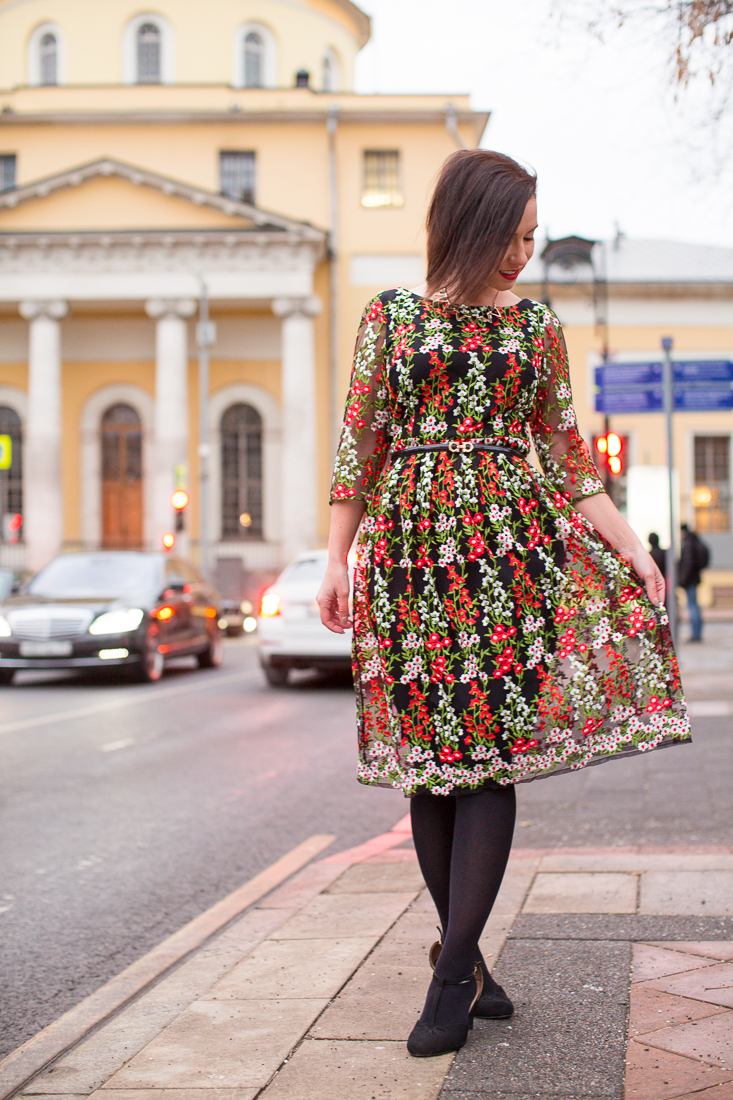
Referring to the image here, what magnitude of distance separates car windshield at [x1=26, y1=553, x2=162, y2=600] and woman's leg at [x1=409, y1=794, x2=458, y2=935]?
1195 cm

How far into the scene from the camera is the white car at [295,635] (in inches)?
507

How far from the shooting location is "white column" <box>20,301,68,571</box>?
113ft

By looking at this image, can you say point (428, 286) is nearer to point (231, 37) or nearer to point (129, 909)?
point (129, 909)

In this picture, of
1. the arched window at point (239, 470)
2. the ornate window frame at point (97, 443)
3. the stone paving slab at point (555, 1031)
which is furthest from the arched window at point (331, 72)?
the stone paving slab at point (555, 1031)

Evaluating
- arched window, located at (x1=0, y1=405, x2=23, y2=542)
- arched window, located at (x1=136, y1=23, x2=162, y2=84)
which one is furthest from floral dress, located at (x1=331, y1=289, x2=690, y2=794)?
arched window, located at (x1=136, y1=23, x2=162, y2=84)

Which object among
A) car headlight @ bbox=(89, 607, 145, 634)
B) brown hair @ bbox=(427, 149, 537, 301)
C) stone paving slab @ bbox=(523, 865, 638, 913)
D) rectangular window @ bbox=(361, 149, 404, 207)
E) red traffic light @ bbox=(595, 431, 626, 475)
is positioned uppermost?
rectangular window @ bbox=(361, 149, 404, 207)

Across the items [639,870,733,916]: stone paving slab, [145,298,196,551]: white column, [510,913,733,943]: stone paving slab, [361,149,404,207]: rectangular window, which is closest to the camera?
[510,913,733,943]: stone paving slab

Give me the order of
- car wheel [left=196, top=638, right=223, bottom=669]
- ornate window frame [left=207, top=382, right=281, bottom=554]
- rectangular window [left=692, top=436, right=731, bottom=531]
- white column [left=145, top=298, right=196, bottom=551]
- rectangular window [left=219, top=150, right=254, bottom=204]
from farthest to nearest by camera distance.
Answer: rectangular window [left=692, top=436, right=731, bottom=531] < rectangular window [left=219, top=150, right=254, bottom=204] < ornate window frame [left=207, top=382, right=281, bottom=554] < white column [left=145, top=298, right=196, bottom=551] < car wheel [left=196, top=638, right=223, bottom=669]

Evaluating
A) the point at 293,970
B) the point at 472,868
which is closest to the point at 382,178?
the point at 293,970

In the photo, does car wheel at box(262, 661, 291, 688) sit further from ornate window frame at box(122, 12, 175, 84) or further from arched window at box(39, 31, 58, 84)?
arched window at box(39, 31, 58, 84)

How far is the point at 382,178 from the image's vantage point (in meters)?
38.3

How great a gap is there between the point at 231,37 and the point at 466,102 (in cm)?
777

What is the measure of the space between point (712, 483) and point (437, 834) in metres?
38.4

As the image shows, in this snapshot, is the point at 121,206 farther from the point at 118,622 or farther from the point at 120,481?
the point at 118,622
